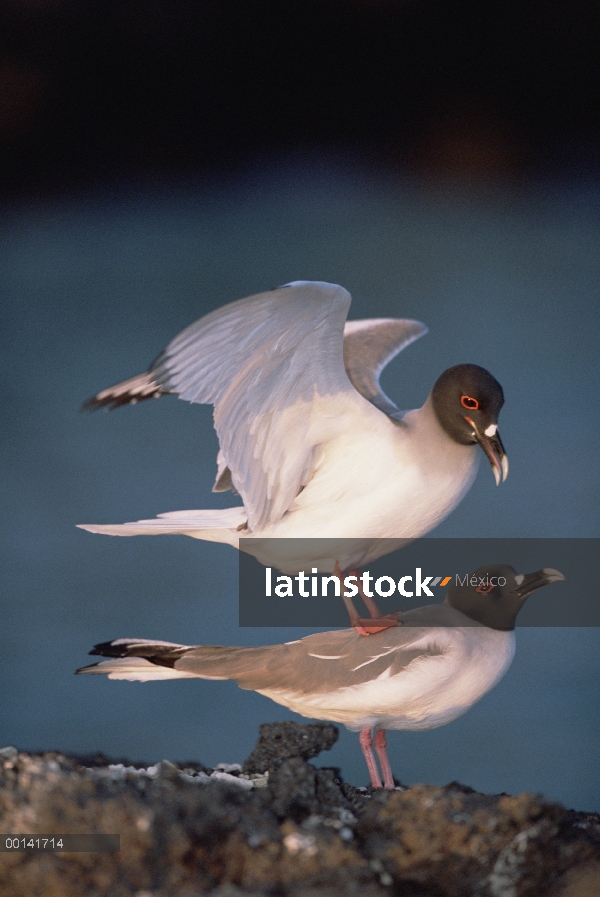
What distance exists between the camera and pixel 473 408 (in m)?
1.99

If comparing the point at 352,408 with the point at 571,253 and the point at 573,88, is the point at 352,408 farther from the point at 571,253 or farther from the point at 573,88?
the point at 573,88

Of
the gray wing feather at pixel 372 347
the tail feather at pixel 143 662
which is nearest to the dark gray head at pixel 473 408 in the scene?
the gray wing feather at pixel 372 347

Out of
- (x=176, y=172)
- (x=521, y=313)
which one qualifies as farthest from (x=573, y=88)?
(x=176, y=172)

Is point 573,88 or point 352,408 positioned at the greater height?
point 573,88

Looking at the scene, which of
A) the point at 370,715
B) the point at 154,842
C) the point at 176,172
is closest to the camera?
the point at 154,842

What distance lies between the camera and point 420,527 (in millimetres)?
2066

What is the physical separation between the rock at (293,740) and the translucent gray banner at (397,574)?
33 cm

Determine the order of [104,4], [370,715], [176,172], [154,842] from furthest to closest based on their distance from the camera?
[176,172] → [104,4] → [370,715] → [154,842]

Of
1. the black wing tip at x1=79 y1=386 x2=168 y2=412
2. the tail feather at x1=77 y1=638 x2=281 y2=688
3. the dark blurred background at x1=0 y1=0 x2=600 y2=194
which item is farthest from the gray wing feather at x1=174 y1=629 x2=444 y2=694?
the dark blurred background at x1=0 y1=0 x2=600 y2=194

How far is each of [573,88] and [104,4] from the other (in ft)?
4.26

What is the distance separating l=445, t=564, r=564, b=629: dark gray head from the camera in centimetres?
214

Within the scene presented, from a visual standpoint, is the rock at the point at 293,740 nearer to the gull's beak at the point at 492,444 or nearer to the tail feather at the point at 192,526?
the tail feather at the point at 192,526

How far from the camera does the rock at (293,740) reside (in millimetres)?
1943

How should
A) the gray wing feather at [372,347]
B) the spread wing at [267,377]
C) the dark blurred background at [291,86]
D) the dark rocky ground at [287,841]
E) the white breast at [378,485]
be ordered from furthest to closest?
the dark blurred background at [291,86] → the gray wing feather at [372,347] → the white breast at [378,485] → the spread wing at [267,377] → the dark rocky ground at [287,841]
